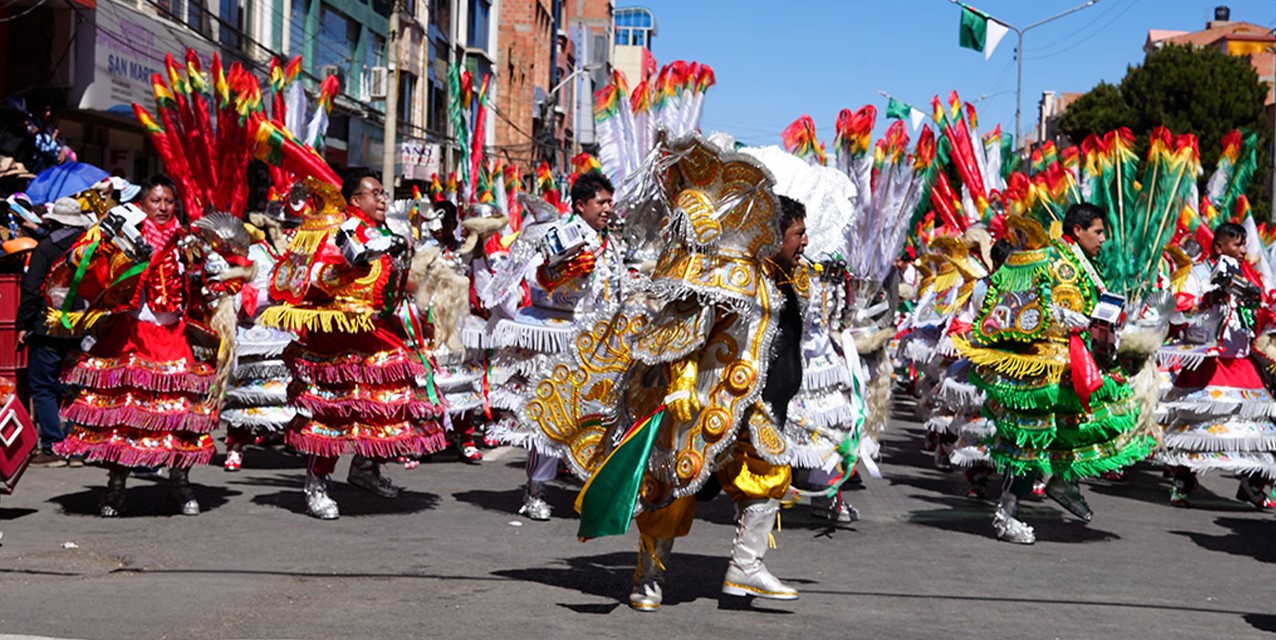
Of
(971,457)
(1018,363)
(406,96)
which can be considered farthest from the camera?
(406,96)

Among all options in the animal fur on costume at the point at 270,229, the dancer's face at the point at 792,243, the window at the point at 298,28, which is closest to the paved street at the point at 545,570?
the dancer's face at the point at 792,243

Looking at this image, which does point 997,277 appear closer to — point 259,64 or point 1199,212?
point 1199,212

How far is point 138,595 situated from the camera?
6254 mm

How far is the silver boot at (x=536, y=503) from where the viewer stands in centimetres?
889

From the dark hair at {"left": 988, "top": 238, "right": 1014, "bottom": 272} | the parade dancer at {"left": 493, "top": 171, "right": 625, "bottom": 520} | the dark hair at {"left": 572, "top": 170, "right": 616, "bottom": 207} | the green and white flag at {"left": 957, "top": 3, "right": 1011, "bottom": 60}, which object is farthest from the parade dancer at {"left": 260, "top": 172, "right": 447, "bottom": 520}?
the green and white flag at {"left": 957, "top": 3, "right": 1011, "bottom": 60}

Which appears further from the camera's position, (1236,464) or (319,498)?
(1236,464)

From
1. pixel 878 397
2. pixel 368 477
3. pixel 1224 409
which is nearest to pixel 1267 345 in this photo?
pixel 1224 409

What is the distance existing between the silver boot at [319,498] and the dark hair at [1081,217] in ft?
14.2

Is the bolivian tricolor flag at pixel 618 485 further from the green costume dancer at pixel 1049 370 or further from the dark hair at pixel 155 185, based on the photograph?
the dark hair at pixel 155 185

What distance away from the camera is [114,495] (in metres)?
8.55

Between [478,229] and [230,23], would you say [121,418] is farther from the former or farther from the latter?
[230,23]

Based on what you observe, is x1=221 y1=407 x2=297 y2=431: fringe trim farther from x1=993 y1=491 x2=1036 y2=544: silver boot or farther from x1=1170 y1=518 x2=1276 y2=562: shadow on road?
x1=1170 y1=518 x2=1276 y2=562: shadow on road

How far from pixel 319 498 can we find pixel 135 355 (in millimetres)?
1271

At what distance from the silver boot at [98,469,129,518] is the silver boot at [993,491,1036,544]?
15.8 ft
